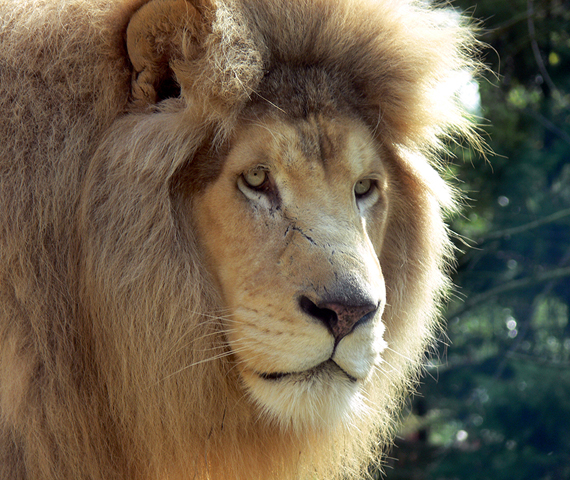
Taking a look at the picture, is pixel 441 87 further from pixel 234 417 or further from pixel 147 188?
pixel 234 417

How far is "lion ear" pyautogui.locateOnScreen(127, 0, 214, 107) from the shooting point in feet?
5.70

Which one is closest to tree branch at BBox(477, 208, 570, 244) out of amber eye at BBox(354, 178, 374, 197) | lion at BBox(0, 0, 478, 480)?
amber eye at BBox(354, 178, 374, 197)

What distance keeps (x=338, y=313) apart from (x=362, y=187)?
574mm

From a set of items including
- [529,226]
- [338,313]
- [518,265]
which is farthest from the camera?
[518,265]

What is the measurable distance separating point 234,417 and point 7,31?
52.1 inches

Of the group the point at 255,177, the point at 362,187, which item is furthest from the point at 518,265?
the point at 255,177

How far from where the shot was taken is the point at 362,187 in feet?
6.73

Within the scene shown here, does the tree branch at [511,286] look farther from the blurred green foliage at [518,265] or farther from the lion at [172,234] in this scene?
the lion at [172,234]

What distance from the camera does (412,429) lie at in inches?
267

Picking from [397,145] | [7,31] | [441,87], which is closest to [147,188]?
[7,31]

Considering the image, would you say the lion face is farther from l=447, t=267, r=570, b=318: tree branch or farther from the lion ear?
l=447, t=267, r=570, b=318: tree branch

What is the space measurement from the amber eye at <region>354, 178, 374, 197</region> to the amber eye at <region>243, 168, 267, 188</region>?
34 centimetres

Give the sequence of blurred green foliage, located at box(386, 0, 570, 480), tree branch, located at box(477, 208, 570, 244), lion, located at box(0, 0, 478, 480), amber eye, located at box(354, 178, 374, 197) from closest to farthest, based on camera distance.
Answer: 1. lion, located at box(0, 0, 478, 480)
2. amber eye, located at box(354, 178, 374, 197)
3. blurred green foliage, located at box(386, 0, 570, 480)
4. tree branch, located at box(477, 208, 570, 244)

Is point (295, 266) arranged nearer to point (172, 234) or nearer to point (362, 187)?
point (172, 234)
